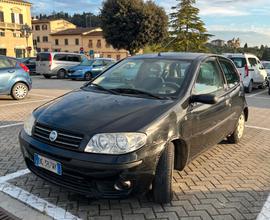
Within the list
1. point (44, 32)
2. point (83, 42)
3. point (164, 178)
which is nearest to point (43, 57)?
point (164, 178)

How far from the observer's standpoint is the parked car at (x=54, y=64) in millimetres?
22886

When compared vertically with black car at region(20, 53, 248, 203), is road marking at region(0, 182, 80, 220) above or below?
below

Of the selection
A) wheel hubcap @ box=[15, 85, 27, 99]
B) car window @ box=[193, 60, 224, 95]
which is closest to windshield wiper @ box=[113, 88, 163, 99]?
car window @ box=[193, 60, 224, 95]

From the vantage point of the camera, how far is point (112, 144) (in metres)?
3.16

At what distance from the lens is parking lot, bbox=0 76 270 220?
351 cm

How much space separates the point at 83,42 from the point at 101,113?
76940 mm

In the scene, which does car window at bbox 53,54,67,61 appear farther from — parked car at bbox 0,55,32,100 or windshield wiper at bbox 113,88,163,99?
windshield wiper at bbox 113,88,163,99

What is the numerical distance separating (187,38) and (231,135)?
4730 centimetres

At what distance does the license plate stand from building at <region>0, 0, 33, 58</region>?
56.4m

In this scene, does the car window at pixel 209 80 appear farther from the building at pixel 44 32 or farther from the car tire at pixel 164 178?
the building at pixel 44 32

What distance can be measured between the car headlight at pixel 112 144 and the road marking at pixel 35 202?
796 mm

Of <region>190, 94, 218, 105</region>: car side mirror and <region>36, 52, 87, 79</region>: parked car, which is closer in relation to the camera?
<region>190, 94, 218, 105</region>: car side mirror

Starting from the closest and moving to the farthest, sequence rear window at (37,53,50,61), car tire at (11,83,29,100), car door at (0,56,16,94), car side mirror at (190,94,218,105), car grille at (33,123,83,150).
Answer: car grille at (33,123,83,150), car side mirror at (190,94,218,105), car door at (0,56,16,94), car tire at (11,83,29,100), rear window at (37,53,50,61)

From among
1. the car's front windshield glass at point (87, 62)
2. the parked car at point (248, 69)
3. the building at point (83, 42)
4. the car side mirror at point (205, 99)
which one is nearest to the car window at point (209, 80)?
the car side mirror at point (205, 99)
